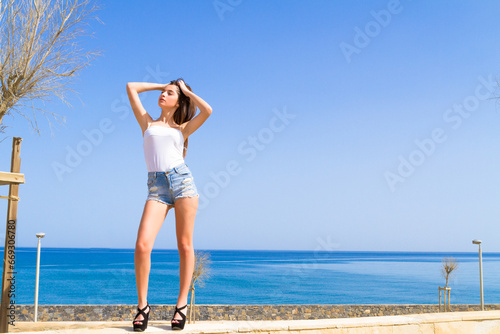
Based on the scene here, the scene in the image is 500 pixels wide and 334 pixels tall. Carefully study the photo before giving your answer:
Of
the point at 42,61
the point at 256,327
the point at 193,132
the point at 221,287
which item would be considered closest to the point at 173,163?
the point at 193,132

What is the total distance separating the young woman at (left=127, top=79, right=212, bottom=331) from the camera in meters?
3.08

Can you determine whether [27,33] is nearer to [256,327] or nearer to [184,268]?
[184,268]

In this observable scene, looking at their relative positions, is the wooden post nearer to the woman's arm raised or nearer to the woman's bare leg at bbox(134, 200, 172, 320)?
the woman's arm raised

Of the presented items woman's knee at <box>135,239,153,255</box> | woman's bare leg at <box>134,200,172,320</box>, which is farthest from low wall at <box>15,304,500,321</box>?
woman's knee at <box>135,239,153,255</box>

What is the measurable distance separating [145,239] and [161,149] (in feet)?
2.02

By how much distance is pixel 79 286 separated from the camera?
2758 inches

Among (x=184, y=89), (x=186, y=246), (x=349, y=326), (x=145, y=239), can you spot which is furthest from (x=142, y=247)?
(x=349, y=326)

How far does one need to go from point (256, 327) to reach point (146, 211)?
1030 millimetres

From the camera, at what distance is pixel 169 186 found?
10.6 ft

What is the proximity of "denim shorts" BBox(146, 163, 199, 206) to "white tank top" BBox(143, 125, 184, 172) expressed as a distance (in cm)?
4

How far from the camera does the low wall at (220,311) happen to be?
1783cm

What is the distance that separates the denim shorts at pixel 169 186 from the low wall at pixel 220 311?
14991mm

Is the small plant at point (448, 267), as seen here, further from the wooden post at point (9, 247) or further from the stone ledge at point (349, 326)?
the wooden post at point (9, 247)

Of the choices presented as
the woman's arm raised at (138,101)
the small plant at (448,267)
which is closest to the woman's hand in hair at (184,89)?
the woman's arm raised at (138,101)
